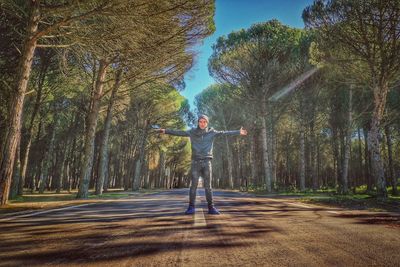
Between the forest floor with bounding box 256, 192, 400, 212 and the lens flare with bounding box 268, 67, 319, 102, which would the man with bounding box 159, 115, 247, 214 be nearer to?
the forest floor with bounding box 256, 192, 400, 212

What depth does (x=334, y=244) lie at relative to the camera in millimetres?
2998

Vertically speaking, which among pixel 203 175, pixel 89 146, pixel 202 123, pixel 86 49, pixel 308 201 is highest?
pixel 86 49

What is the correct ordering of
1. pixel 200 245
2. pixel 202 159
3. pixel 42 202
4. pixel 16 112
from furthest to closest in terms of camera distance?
1. pixel 42 202
2. pixel 16 112
3. pixel 202 159
4. pixel 200 245

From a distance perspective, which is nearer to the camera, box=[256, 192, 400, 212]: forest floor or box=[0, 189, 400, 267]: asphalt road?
box=[0, 189, 400, 267]: asphalt road

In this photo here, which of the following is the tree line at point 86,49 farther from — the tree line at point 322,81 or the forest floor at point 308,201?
the tree line at point 322,81

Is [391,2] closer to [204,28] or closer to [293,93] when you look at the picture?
[204,28]

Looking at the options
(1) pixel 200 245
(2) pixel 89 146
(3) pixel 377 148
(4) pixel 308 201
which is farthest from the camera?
(2) pixel 89 146

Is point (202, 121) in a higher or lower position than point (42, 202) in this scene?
higher

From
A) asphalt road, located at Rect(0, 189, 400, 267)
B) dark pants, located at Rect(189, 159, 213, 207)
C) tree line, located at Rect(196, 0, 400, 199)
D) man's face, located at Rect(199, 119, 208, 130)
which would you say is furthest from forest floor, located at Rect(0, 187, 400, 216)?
man's face, located at Rect(199, 119, 208, 130)

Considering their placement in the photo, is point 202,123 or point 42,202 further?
point 42,202

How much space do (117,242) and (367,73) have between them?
54.7 ft

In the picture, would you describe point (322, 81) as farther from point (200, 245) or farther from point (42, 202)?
point (200, 245)

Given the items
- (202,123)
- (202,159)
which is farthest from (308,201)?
(202,123)

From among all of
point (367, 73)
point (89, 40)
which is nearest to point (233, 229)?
point (89, 40)
